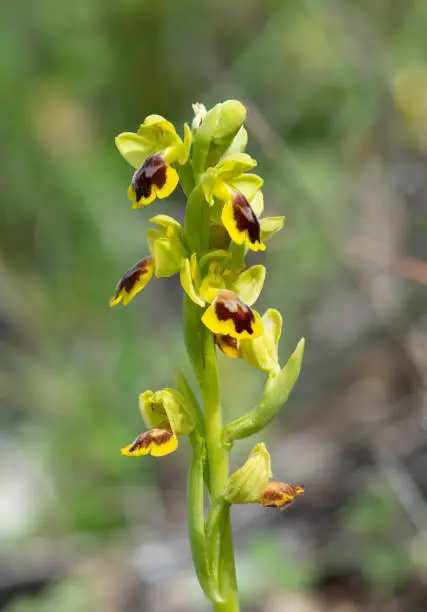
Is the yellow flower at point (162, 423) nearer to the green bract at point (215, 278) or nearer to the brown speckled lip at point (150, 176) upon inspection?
the green bract at point (215, 278)

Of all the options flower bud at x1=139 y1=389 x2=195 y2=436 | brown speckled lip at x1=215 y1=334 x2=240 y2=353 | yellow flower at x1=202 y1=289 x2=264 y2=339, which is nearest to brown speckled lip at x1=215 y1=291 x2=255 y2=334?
yellow flower at x1=202 y1=289 x2=264 y2=339

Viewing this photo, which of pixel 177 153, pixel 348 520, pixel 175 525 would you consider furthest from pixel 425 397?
pixel 177 153

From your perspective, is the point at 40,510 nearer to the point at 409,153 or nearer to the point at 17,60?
the point at 409,153

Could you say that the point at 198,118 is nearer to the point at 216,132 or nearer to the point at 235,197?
the point at 216,132

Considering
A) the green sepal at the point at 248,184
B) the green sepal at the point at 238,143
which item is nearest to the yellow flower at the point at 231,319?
the green sepal at the point at 248,184

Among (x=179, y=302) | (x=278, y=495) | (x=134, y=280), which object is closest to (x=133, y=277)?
(x=134, y=280)
